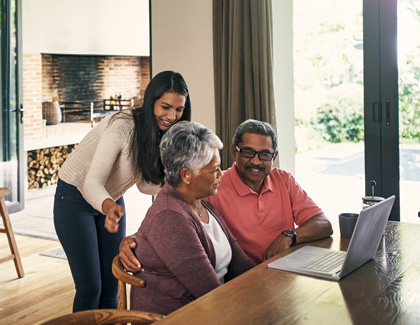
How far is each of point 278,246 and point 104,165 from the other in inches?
30.5

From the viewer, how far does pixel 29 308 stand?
3498 mm

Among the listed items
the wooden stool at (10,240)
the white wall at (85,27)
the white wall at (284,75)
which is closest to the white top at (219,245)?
the white wall at (284,75)

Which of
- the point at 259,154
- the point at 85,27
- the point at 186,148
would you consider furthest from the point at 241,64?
the point at 85,27

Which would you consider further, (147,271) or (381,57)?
(381,57)

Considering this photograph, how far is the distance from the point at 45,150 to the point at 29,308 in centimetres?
397

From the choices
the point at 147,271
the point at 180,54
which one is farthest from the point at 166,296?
the point at 180,54

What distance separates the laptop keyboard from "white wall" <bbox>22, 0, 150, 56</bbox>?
585 cm

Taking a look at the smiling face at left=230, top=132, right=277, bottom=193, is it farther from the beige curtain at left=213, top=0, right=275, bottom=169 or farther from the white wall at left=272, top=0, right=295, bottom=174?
→ the white wall at left=272, top=0, right=295, bottom=174

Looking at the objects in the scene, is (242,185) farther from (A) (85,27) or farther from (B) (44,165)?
(A) (85,27)

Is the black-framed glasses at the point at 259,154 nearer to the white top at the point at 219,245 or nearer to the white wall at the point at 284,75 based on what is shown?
the white top at the point at 219,245

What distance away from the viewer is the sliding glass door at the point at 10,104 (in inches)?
236

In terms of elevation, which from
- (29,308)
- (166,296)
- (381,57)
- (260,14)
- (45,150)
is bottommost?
(29,308)

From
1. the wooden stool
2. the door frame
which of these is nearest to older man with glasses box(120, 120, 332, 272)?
the door frame

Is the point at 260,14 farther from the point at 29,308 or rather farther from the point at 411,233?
the point at 29,308
